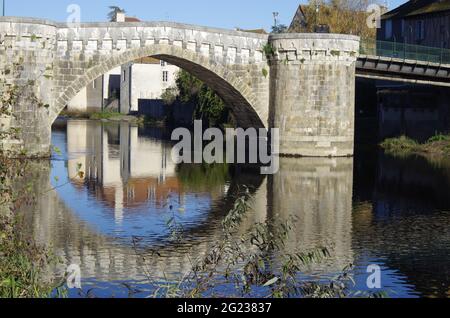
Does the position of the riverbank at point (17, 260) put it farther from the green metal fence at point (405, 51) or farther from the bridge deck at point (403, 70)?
the green metal fence at point (405, 51)

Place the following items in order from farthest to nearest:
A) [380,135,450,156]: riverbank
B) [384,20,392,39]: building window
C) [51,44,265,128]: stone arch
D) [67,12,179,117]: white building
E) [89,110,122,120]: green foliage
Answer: [67,12,179,117]: white building < [89,110,122,120]: green foliage < [384,20,392,39]: building window < [380,135,450,156]: riverbank < [51,44,265,128]: stone arch

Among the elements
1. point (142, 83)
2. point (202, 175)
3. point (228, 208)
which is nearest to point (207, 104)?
point (202, 175)

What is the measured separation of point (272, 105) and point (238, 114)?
310cm

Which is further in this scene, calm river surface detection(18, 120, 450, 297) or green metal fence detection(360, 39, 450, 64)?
green metal fence detection(360, 39, 450, 64)

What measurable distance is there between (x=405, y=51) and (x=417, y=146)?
6.22 m

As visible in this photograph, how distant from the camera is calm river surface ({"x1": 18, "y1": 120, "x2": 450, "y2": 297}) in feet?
52.2

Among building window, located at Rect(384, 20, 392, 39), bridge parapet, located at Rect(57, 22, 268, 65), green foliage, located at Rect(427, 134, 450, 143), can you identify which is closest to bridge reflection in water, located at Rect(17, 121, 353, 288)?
bridge parapet, located at Rect(57, 22, 268, 65)

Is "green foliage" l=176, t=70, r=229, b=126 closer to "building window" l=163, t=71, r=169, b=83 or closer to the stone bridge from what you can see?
the stone bridge

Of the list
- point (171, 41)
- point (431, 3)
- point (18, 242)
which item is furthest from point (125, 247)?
point (431, 3)

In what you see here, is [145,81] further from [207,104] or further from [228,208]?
[228,208]

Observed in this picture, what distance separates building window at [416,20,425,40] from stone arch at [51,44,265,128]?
53.4 feet
